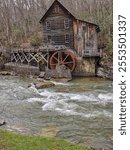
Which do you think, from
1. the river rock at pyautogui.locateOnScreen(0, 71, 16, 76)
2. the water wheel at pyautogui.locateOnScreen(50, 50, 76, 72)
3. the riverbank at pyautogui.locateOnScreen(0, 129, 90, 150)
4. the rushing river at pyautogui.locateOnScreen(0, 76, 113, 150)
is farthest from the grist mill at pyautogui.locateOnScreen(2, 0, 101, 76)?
the riverbank at pyautogui.locateOnScreen(0, 129, 90, 150)

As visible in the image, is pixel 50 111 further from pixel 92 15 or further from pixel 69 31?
pixel 92 15

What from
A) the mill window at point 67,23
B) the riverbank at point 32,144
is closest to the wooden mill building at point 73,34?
the mill window at point 67,23

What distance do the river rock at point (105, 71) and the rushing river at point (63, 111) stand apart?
3.49 meters

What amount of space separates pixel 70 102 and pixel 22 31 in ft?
102

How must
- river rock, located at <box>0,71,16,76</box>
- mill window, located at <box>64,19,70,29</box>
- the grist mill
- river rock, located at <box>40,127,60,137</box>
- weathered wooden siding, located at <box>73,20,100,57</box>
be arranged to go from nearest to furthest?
1. river rock, located at <box>40,127,60,137</box>
2. river rock, located at <box>0,71,16,76</box>
3. the grist mill
4. weathered wooden siding, located at <box>73,20,100,57</box>
5. mill window, located at <box>64,19,70,29</box>

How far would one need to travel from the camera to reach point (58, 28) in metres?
36.8

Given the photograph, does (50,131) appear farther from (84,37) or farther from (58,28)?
(58,28)

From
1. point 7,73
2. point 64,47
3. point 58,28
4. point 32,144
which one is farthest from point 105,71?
point 32,144

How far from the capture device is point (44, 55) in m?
34.6

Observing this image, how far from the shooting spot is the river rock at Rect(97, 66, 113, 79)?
29766 mm

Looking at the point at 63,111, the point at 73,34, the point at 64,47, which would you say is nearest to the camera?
the point at 63,111

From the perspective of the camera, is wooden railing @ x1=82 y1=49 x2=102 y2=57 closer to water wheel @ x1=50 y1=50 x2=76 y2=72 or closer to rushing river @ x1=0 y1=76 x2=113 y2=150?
water wheel @ x1=50 y1=50 x2=76 y2=72

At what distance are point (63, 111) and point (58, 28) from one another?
21491 millimetres

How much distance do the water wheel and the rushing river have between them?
7273 millimetres
